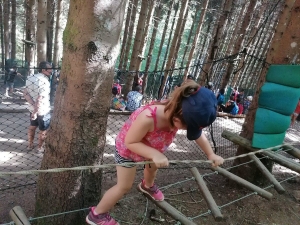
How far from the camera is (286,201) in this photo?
9.60 feet

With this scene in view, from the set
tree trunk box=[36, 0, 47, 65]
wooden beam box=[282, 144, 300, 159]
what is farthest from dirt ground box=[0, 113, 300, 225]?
tree trunk box=[36, 0, 47, 65]

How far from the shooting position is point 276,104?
2.45m

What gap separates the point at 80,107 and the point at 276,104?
1.75 meters

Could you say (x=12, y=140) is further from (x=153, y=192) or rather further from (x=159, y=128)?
(x=159, y=128)

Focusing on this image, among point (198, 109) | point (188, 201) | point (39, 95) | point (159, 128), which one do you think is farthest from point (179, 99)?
point (39, 95)

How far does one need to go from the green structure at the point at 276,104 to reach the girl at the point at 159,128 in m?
1.07

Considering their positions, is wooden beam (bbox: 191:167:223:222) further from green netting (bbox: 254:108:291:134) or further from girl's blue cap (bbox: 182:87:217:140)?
green netting (bbox: 254:108:291:134)

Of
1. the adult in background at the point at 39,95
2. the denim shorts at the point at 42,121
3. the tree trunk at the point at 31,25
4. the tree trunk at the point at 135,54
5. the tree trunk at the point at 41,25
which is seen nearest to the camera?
the adult in background at the point at 39,95

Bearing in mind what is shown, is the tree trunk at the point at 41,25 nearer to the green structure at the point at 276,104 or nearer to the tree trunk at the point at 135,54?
the tree trunk at the point at 135,54

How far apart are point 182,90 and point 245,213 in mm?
1824

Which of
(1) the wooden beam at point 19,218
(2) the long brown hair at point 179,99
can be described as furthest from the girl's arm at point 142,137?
(1) the wooden beam at point 19,218

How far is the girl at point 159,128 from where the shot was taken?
4.22ft

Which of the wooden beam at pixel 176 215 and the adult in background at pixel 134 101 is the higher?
the wooden beam at pixel 176 215

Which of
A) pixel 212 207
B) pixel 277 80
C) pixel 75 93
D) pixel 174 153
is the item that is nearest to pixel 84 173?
pixel 75 93
